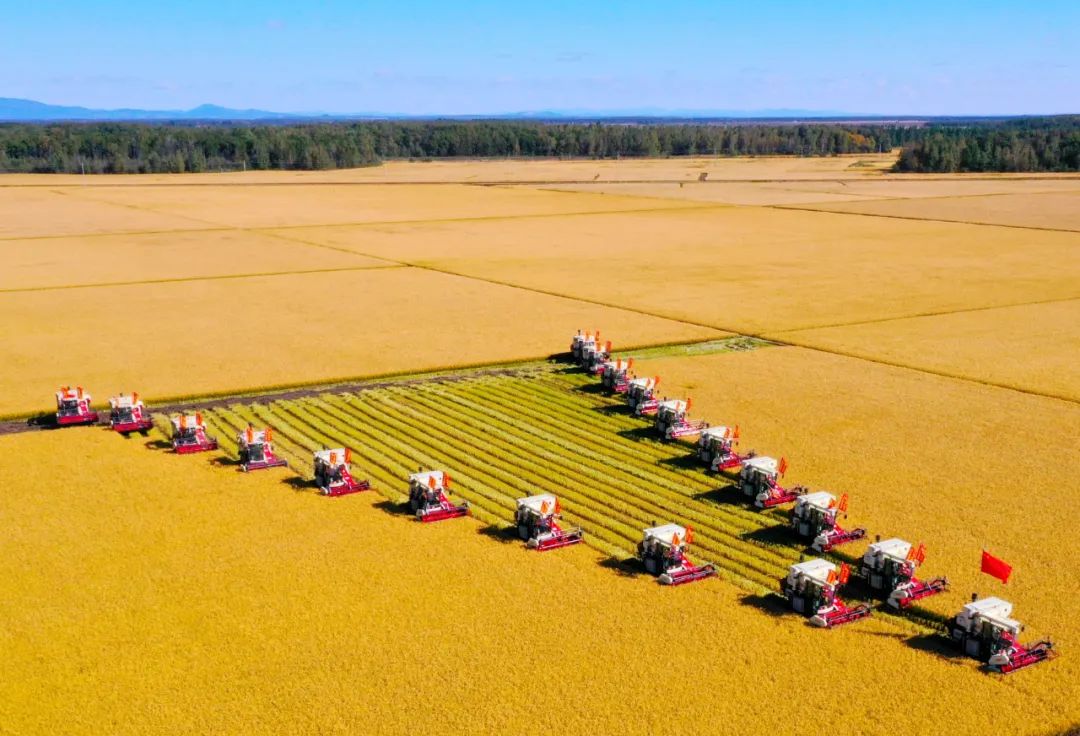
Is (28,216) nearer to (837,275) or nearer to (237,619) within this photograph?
(837,275)

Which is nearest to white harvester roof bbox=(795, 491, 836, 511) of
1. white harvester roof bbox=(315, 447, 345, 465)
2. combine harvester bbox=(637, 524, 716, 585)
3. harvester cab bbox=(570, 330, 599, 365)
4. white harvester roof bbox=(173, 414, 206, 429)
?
combine harvester bbox=(637, 524, 716, 585)

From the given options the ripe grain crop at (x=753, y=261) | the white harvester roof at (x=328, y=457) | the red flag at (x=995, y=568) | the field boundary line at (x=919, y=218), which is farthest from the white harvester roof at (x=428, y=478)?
the field boundary line at (x=919, y=218)

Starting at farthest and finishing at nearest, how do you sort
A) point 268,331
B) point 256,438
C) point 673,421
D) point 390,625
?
point 268,331 < point 673,421 < point 256,438 < point 390,625

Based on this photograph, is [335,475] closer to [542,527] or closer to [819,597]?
[542,527]

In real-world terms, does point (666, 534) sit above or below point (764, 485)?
above

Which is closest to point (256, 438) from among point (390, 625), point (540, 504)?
point (540, 504)

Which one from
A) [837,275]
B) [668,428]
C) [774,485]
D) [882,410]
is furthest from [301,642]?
[837,275]

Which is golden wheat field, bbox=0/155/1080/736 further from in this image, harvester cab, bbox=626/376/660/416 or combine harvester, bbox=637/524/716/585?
harvester cab, bbox=626/376/660/416
